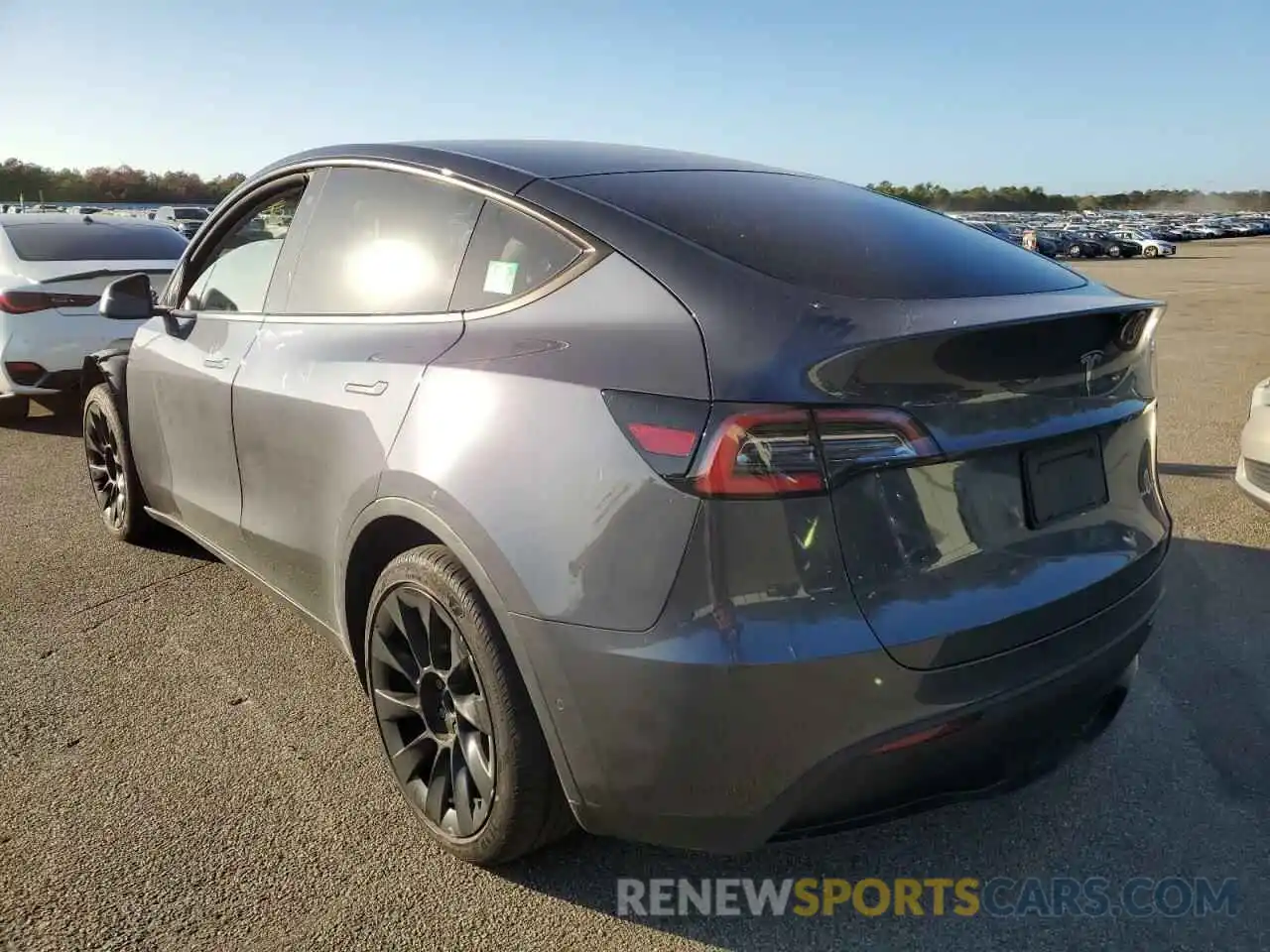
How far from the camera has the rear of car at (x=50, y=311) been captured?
6.72m

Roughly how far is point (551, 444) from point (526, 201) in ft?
2.38

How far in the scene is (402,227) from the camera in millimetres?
2799

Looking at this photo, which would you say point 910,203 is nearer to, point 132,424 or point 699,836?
point 699,836

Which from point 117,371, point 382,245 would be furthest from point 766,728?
point 117,371

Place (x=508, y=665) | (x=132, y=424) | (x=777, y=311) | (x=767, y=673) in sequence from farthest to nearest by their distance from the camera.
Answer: (x=132, y=424) < (x=508, y=665) < (x=777, y=311) < (x=767, y=673)

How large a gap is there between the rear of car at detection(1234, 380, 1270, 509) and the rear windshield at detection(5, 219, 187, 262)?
Answer: 7277 millimetres

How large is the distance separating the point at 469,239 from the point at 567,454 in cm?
84

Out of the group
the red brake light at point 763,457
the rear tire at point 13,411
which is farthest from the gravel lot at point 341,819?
the rear tire at point 13,411

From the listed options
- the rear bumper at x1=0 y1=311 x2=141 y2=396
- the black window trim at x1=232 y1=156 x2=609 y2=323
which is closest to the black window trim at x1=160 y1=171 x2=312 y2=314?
the black window trim at x1=232 y1=156 x2=609 y2=323

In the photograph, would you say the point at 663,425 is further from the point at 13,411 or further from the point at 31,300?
the point at 13,411

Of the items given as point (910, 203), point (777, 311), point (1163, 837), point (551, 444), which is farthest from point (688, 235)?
point (1163, 837)

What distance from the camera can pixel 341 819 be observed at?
262 cm

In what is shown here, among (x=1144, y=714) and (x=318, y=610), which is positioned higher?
(x=318, y=610)

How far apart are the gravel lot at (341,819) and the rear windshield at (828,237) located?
1378mm
